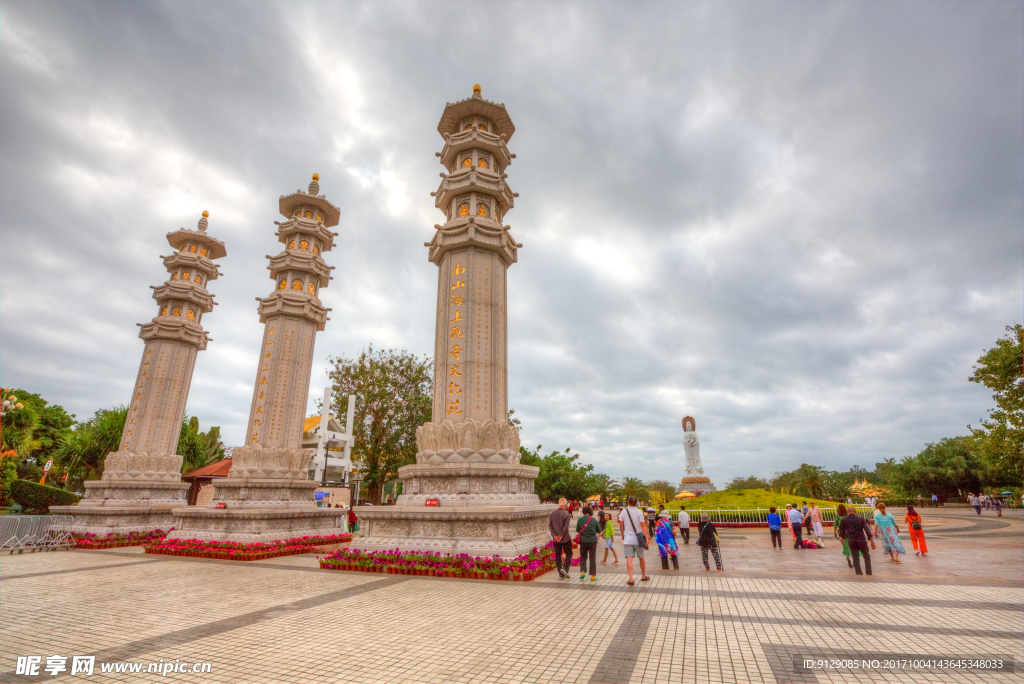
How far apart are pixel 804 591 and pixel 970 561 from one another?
24.6 ft

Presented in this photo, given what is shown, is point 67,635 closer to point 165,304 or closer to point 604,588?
point 604,588

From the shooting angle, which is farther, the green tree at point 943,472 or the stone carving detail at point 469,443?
the green tree at point 943,472

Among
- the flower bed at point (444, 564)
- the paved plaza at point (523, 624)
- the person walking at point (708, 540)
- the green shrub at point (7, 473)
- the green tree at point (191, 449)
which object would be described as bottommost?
the paved plaza at point (523, 624)

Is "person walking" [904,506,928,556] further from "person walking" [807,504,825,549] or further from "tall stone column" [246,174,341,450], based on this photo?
"tall stone column" [246,174,341,450]

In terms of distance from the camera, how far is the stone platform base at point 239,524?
15.6 metres

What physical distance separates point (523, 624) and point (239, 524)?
43.7 ft

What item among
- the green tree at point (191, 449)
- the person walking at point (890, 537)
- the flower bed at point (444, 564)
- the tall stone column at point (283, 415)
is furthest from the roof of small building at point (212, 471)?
the person walking at point (890, 537)

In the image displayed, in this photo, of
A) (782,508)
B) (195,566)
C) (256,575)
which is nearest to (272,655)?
(256,575)

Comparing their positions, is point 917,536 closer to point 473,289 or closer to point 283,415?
point 473,289

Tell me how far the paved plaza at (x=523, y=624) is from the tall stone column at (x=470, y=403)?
1499 mm

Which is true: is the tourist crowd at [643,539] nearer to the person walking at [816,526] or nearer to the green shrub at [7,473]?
the person walking at [816,526]

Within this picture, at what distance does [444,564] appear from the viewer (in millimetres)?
10664

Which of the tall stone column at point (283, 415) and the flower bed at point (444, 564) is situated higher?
the tall stone column at point (283, 415)

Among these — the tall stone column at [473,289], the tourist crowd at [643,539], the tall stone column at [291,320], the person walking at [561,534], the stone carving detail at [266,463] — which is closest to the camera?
the tourist crowd at [643,539]
